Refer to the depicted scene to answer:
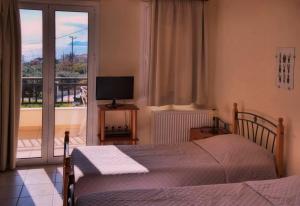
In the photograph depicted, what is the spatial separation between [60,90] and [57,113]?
32cm

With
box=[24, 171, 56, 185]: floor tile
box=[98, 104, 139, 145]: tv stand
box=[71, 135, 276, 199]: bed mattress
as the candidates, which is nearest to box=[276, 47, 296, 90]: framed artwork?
box=[71, 135, 276, 199]: bed mattress

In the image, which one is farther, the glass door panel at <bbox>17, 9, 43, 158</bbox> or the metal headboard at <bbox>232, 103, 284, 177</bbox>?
the glass door panel at <bbox>17, 9, 43, 158</bbox>

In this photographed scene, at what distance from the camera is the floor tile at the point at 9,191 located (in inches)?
151

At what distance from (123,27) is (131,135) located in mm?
1510

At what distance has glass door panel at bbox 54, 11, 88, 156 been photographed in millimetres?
4867

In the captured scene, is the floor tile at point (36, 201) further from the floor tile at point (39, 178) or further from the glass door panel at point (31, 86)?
the glass door panel at point (31, 86)

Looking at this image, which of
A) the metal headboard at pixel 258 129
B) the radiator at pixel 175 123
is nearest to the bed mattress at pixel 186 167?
the metal headboard at pixel 258 129

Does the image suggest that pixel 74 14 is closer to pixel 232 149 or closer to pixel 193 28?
pixel 193 28

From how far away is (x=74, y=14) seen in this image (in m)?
4.87

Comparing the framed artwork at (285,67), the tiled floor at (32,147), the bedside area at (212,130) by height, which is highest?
the framed artwork at (285,67)

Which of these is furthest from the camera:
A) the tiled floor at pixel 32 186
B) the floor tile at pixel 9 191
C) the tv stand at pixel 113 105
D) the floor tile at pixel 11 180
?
the tv stand at pixel 113 105

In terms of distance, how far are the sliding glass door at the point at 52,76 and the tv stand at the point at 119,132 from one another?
46 cm

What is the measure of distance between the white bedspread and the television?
3.96 feet

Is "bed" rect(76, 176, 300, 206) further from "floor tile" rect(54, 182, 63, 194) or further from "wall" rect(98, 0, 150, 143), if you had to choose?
"wall" rect(98, 0, 150, 143)
